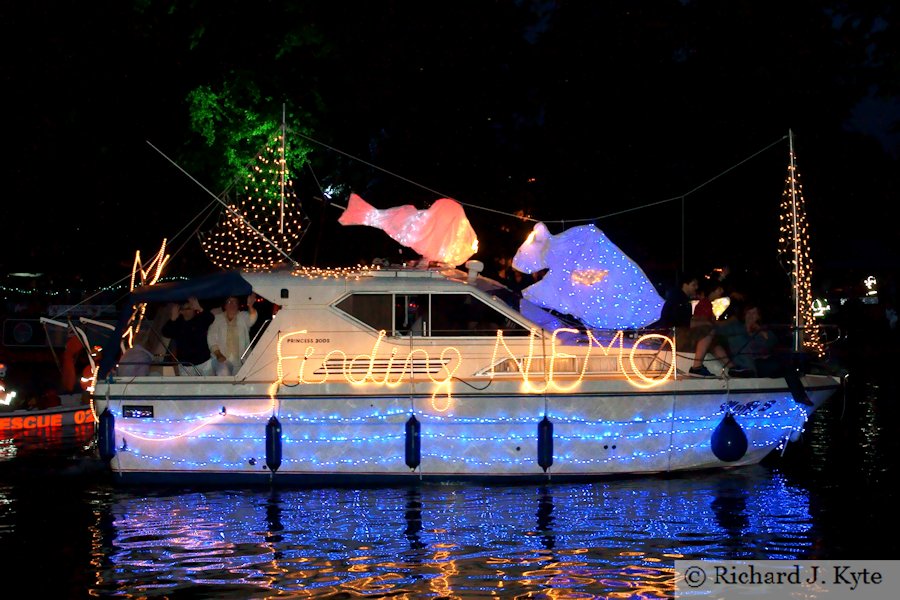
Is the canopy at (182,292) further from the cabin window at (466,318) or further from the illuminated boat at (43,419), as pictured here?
the illuminated boat at (43,419)

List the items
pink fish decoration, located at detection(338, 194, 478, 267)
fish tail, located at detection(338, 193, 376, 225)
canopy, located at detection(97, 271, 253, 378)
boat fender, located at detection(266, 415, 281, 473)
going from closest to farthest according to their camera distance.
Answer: boat fender, located at detection(266, 415, 281, 473) < canopy, located at detection(97, 271, 253, 378) < pink fish decoration, located at detection(338, 194, 478, 267) < fish tail, located at detection(338, 193, 376, 225)

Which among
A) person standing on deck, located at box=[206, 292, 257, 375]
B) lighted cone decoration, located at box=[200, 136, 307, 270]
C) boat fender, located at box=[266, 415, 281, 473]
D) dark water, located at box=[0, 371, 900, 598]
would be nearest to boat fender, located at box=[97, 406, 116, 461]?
dark water, located at box=[0, 371, 900, 598]

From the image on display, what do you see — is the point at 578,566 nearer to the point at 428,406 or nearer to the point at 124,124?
the point at 428,406

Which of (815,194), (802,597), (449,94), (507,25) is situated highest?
(507,25)

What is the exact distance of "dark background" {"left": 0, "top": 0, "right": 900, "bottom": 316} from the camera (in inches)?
1042

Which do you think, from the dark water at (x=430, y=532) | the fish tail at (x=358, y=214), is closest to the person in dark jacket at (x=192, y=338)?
the dark water at (x=430, y=532)

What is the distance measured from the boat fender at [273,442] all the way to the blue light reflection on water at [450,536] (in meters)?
0.37

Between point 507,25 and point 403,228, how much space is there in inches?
583


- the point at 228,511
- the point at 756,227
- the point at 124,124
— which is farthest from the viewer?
the point at 756,227

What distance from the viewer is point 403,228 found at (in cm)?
1563

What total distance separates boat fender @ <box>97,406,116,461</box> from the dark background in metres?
11.4

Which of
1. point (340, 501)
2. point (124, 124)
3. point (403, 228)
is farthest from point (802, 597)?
point (124, 124)

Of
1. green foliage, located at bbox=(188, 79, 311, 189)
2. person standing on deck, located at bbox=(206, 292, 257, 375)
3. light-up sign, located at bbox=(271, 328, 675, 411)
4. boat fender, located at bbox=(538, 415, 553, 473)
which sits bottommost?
boat fender, located at bbox=(538, 415, 553, 473)

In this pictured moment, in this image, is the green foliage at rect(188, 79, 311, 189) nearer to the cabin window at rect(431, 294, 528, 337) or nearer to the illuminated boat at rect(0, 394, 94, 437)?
the illuminated boat at rect(0, 394, 94, 437)
